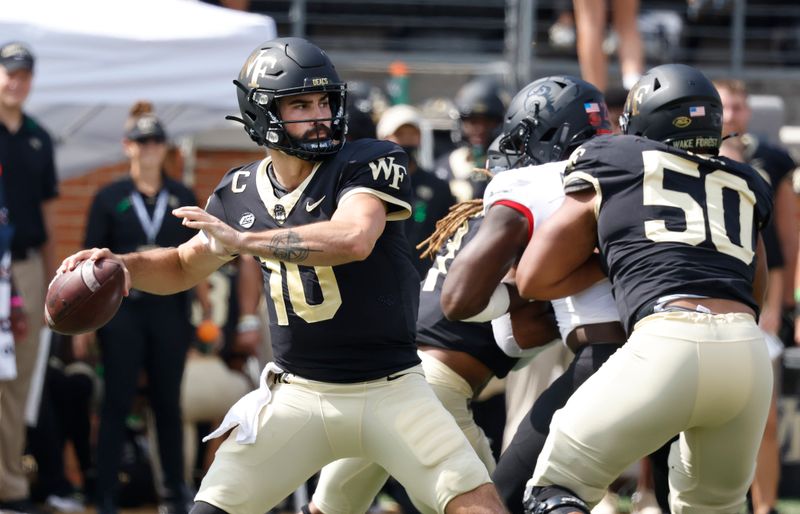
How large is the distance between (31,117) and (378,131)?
190 cm

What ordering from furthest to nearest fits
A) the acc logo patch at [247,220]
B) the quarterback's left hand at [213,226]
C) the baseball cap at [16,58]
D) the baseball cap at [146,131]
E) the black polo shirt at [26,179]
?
the baseball cap at [146,131]
the black polo shirt at [26,179]
the baseball cap at [16,58]
the acc logo patch at [247,220]
the quarterback's left hand at [213,226]

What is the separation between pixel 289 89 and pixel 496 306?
3.52 feet

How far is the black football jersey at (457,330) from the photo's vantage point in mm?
5238

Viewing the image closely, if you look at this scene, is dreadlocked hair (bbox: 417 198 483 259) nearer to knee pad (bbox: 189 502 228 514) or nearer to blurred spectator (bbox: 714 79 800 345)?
knee pad (bbox: 189 502 228 514)

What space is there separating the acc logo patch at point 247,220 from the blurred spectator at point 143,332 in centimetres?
282

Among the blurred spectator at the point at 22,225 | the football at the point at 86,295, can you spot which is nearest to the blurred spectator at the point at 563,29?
the blurred spectator at the point at 22,225

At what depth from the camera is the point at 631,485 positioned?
25.4ft

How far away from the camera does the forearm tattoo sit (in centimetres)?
406

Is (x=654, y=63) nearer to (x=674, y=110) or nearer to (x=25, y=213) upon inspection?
(x=25, y=213)

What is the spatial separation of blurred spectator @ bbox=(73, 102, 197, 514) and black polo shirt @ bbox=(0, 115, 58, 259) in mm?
281

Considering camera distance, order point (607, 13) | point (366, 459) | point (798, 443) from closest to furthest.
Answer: point (366, 459) < point (798, 443) < point (607, 13)

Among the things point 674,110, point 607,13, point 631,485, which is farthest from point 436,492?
point 607,13

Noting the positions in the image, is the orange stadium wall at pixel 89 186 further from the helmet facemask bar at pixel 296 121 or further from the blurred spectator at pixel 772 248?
the helmet facemask bar at pixel 296 121

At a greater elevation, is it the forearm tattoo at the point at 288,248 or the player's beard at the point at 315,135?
the player's beard at the point at 315,135
